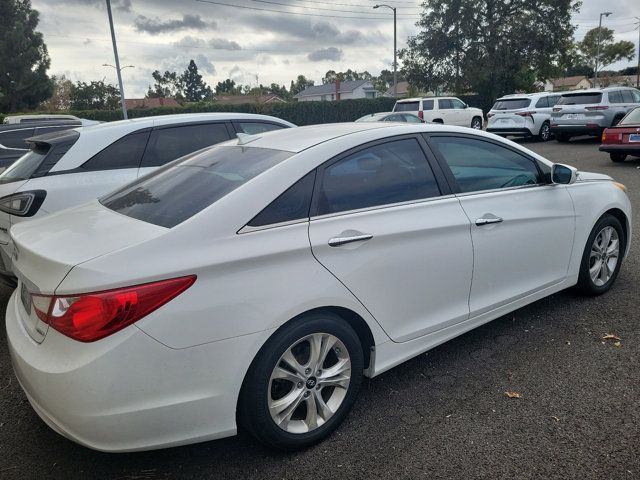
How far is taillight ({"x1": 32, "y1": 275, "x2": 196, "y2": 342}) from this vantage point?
6.72 feet

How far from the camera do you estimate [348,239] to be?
8.55ft

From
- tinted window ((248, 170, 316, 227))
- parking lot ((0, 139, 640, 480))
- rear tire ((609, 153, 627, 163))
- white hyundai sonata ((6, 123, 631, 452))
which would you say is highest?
tinted window ((248, 170, 316, 227))

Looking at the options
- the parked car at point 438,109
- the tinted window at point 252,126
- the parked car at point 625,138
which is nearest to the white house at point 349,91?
the parked car at point 438,109

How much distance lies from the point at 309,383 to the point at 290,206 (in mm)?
889

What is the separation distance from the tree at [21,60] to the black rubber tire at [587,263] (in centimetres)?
4267

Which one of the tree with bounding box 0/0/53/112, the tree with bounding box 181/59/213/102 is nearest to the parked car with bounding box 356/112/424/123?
the tree with bounding box 0/0/53/112

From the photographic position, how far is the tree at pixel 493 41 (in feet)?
116

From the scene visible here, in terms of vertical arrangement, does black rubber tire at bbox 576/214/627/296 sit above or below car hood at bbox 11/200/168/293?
below

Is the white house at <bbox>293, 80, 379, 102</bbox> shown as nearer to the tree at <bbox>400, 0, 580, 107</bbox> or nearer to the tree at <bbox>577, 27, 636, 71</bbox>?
the tree at <bbox>577, 27, 636, 71</bbox>

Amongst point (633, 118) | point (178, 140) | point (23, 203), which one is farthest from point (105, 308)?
point (633, 118)

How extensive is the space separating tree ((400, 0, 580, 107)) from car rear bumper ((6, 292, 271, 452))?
3777 centimetres

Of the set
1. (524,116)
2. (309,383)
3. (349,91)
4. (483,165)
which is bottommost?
(309,383)

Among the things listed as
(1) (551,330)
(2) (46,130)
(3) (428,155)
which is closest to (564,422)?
(1) (551,330)

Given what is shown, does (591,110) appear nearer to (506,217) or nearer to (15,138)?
(506,217)
